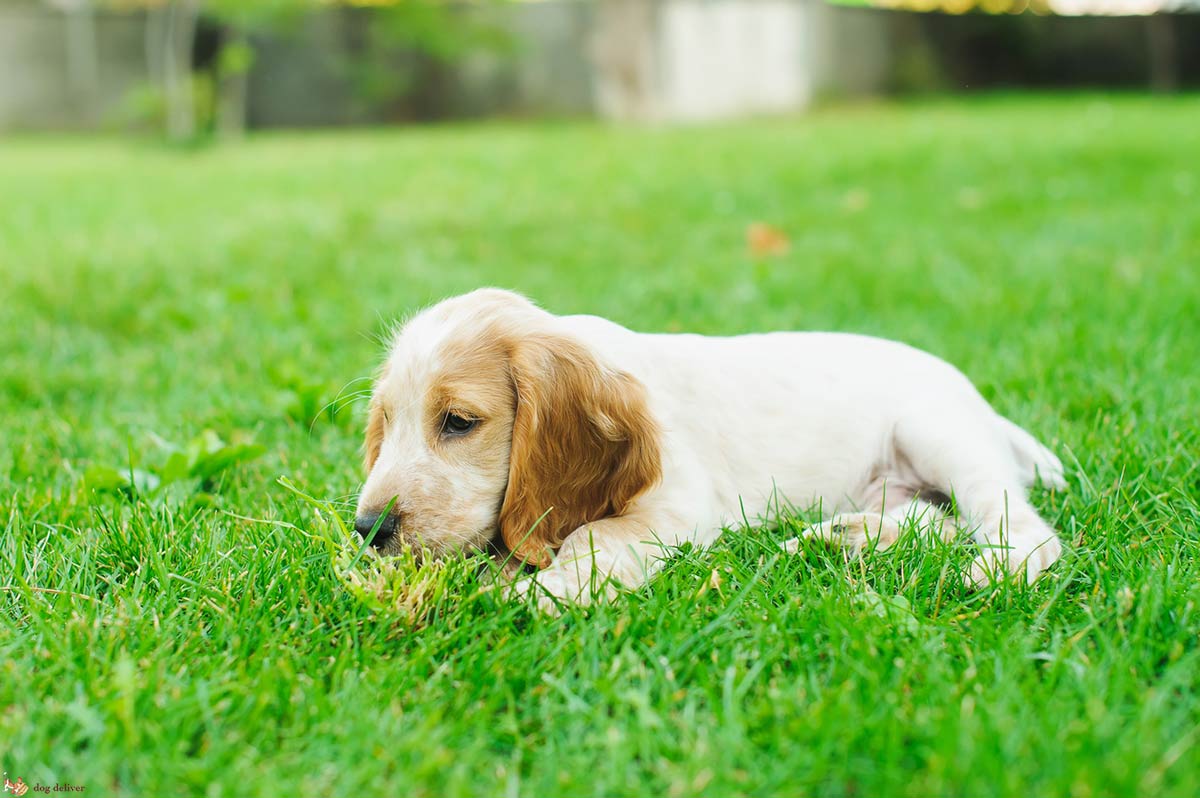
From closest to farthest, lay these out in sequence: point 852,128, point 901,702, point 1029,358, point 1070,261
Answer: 1. point 901,702
2. point 1029,358
3. point 1070,261
4. point 852,128

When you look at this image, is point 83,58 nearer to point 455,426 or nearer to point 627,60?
point 627,60

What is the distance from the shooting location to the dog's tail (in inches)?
116

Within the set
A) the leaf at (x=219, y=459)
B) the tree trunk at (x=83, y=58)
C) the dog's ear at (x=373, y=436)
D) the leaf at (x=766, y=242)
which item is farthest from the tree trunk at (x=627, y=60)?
the dog's ear at (x=373, y=436)

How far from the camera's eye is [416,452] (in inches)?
98.7

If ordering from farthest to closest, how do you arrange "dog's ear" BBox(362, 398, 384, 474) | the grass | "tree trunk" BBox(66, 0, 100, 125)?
"tree trunk" BBox(66, 0, 100, 125) < "dog's ear" BBox(362, 398, 384, 474) < the grass

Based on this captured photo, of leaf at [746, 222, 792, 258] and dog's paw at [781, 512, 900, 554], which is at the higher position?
leaf at [746, 222, 792, 258]

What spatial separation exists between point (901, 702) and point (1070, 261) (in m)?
4.96

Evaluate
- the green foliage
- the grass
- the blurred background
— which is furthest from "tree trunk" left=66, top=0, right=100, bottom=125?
the green foliage

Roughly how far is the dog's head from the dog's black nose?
0.06 meters

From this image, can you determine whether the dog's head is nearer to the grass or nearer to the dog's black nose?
the dog's black nose

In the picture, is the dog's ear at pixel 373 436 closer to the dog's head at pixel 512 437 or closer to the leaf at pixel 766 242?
the dog's head at pixel 512 437

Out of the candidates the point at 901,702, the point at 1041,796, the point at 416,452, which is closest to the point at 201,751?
the point at 416,452

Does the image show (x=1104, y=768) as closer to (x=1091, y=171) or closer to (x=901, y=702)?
(x=901, y=702)

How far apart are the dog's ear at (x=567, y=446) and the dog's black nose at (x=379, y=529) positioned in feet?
0.88
